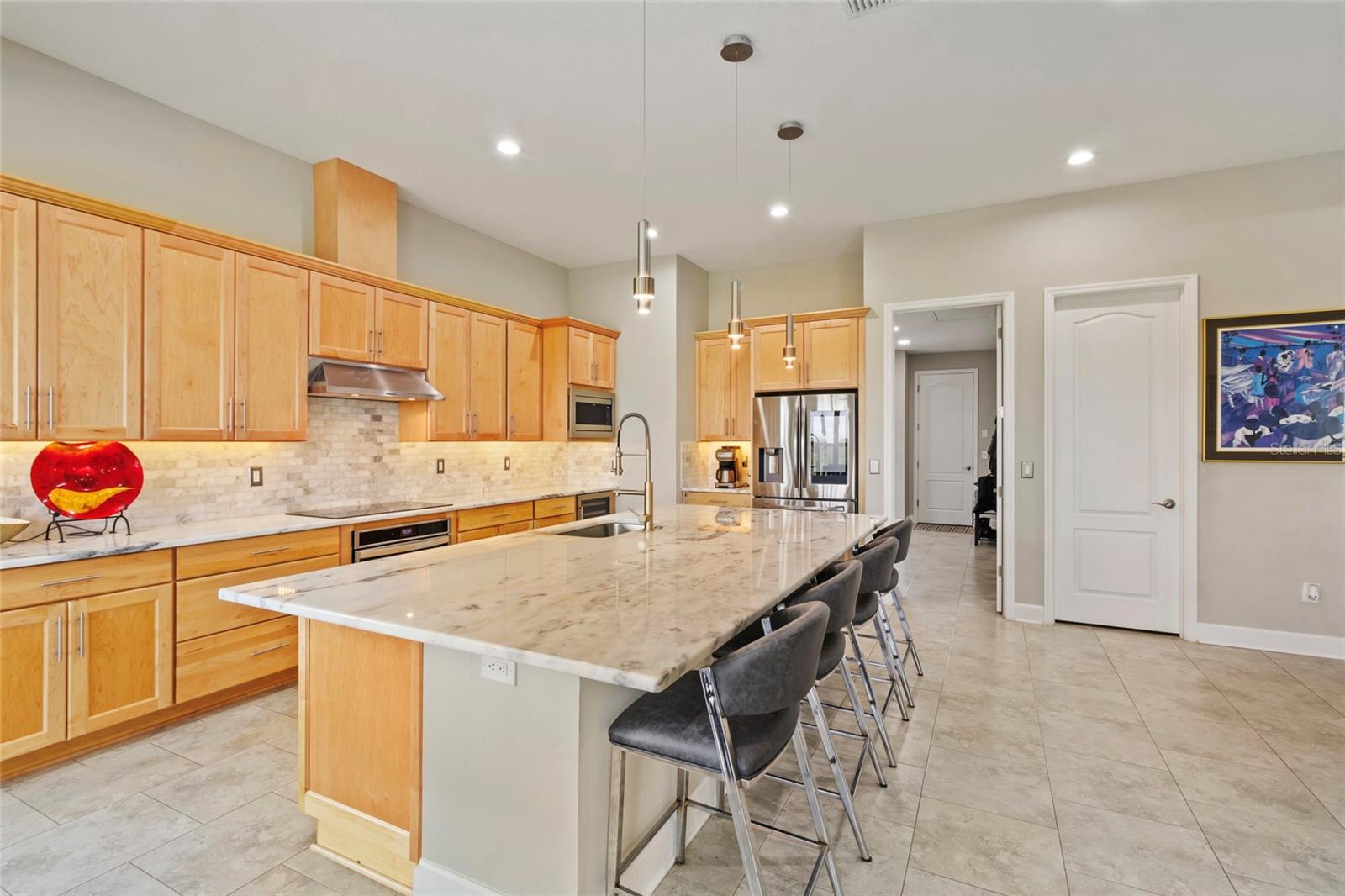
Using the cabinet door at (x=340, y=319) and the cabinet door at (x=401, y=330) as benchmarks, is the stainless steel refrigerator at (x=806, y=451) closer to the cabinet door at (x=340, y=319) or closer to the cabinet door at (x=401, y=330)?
the cabinet door at (x=401, y=330)

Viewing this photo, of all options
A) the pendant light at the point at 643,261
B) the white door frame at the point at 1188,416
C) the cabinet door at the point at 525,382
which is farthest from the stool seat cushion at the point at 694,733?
the white door frame at the point at 1188,416

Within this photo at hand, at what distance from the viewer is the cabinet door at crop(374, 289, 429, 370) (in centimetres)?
387

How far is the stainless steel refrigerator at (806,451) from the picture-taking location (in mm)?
4871

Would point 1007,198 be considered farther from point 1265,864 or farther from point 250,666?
point 250,666

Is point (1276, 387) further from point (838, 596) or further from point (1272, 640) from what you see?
point (838, 596)

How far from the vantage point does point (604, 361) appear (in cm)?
569

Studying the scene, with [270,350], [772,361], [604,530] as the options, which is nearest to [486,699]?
[604,530]

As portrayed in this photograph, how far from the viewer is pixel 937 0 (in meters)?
2.37

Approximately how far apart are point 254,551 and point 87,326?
119 centimetres

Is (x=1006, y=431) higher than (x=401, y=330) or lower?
lower

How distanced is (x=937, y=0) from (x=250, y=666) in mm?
4261

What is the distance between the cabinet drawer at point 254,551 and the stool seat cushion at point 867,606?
2.72 meters

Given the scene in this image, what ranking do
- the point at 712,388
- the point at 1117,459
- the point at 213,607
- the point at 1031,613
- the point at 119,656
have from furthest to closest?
the point at 712,388
the point at 1031,613
the point at 1117,459
the point at 213,607
the point at 119,656

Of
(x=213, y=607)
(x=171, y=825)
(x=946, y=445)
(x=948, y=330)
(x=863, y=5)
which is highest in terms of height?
(x=863, y=5)
